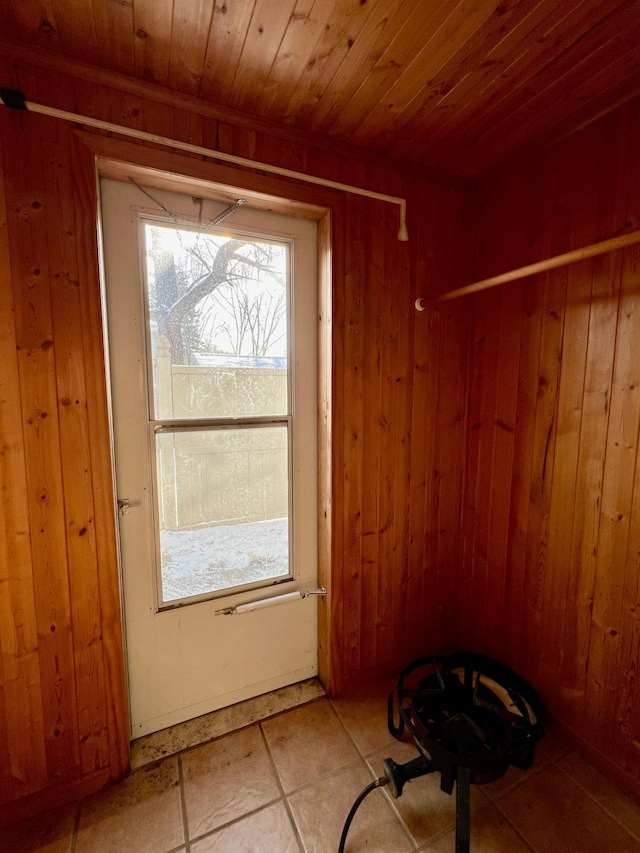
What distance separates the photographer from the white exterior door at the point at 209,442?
4.47 ft

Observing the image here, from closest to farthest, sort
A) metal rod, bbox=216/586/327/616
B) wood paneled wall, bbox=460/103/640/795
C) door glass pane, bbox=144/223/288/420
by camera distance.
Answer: wood paneled wall, bbox=460/103/640/795 < door glass pane, bbox=144/223/288/420 < metal rod, bbox=216/586/327/616

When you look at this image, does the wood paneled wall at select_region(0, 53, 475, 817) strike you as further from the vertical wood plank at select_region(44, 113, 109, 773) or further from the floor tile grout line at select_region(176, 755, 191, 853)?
the floor tile grout line at select_region(176, 755, 191, 853)

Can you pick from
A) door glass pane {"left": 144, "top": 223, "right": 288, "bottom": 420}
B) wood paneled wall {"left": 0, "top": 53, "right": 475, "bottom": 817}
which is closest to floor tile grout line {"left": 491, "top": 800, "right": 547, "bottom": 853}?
wood paneled wall {"left": 0, "top": 53, "right": 475, "bottom": 817}

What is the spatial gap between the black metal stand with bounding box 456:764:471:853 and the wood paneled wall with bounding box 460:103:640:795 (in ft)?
2.17

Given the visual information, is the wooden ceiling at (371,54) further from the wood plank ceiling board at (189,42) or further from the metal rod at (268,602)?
the metal rod at (268,602)

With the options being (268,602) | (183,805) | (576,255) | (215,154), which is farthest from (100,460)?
(576,255)

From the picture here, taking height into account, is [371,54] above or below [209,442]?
above

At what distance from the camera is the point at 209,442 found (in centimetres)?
150

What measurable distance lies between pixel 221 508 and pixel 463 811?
4.08 ft

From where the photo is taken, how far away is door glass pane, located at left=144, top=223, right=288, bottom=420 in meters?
1.40

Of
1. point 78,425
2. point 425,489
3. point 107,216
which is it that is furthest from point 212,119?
point 425,489

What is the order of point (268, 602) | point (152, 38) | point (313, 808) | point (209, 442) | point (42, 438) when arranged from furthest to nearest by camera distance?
point (268, 602) < point (209, 442) < point (313, 808) < point (42, 438) < point (152, 38)

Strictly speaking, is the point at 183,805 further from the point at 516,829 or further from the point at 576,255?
the point at 576,255

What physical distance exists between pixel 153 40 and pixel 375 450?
153cm
